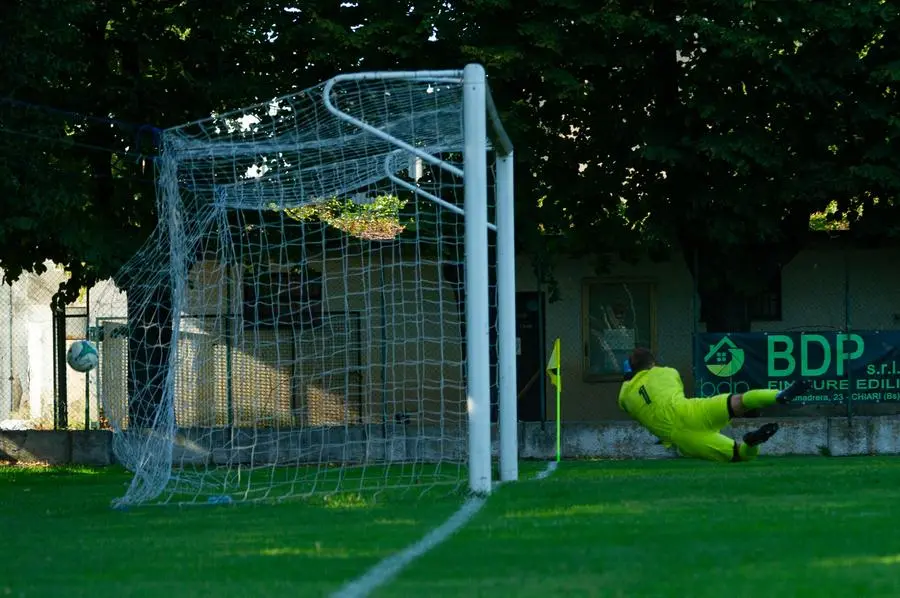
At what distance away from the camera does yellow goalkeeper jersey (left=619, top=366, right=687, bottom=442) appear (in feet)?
54.6

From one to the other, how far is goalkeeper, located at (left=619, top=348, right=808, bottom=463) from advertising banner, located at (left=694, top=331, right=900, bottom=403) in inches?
249

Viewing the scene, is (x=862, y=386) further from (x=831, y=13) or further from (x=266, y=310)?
(x=266, y=310)

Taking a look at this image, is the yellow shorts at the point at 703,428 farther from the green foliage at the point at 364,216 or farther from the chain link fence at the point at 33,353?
the chain link fence at the point at 33,353

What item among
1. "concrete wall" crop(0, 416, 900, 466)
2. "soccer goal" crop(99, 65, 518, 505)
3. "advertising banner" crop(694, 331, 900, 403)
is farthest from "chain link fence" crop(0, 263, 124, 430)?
"advertising banner" crop(694, 331, 900, 403)

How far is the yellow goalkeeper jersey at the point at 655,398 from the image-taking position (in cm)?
1664

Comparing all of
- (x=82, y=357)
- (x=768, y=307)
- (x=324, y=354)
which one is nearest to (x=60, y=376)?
(x=82, y=357)

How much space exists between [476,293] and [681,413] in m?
3.58

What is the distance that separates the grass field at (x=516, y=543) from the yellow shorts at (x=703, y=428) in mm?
1187

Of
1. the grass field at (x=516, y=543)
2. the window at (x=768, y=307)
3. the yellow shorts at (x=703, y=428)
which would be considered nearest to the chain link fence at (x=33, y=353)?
the window at (x=768, y=307)

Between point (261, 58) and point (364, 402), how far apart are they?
533 cm

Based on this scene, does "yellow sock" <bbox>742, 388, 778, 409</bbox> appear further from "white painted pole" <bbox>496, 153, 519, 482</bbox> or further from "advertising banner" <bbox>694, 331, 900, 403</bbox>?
"advertising banner" <bbox>694, 331, 900, 403</bbox>

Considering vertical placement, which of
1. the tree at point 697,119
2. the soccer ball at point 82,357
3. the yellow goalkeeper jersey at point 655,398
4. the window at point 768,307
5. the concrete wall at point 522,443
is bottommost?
the concrete wall at point 522,443

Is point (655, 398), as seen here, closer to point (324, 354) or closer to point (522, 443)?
point (522, 443)

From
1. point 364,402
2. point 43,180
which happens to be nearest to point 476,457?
point 43,180
